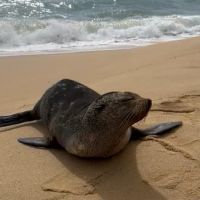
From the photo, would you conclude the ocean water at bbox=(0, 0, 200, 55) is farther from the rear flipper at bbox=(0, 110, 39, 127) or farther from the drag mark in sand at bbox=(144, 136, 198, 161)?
the drag mark in sand at bbox=(144, 136, 198, 161)

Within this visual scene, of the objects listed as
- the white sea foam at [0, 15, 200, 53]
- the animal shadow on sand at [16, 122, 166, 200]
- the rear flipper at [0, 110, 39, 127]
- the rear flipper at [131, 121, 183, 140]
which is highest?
the white sea foam at [0, 15, 200, 53]

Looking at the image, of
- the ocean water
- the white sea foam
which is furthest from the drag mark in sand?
the white sea foam

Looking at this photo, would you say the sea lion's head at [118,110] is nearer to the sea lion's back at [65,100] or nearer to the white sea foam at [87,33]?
the sea lion's back at [65,100]

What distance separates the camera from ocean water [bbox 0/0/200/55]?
415 inches

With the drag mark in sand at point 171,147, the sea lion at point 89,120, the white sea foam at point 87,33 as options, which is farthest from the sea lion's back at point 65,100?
the white sea foam at point 87,33

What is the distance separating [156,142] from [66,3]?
1185 cm

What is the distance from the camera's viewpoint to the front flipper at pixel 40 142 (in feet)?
13.0

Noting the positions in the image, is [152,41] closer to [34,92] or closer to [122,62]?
[122,62]

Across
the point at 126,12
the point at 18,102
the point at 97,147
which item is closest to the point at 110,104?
the point at 97,147

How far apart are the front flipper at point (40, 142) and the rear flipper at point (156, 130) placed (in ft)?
2.17

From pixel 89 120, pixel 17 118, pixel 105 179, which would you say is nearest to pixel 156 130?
pixel 89 120

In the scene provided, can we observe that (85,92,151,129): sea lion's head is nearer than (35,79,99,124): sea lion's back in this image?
Yes

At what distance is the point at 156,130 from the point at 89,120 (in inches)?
29.3

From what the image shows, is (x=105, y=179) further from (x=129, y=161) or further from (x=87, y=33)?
(x=87, y=33)
